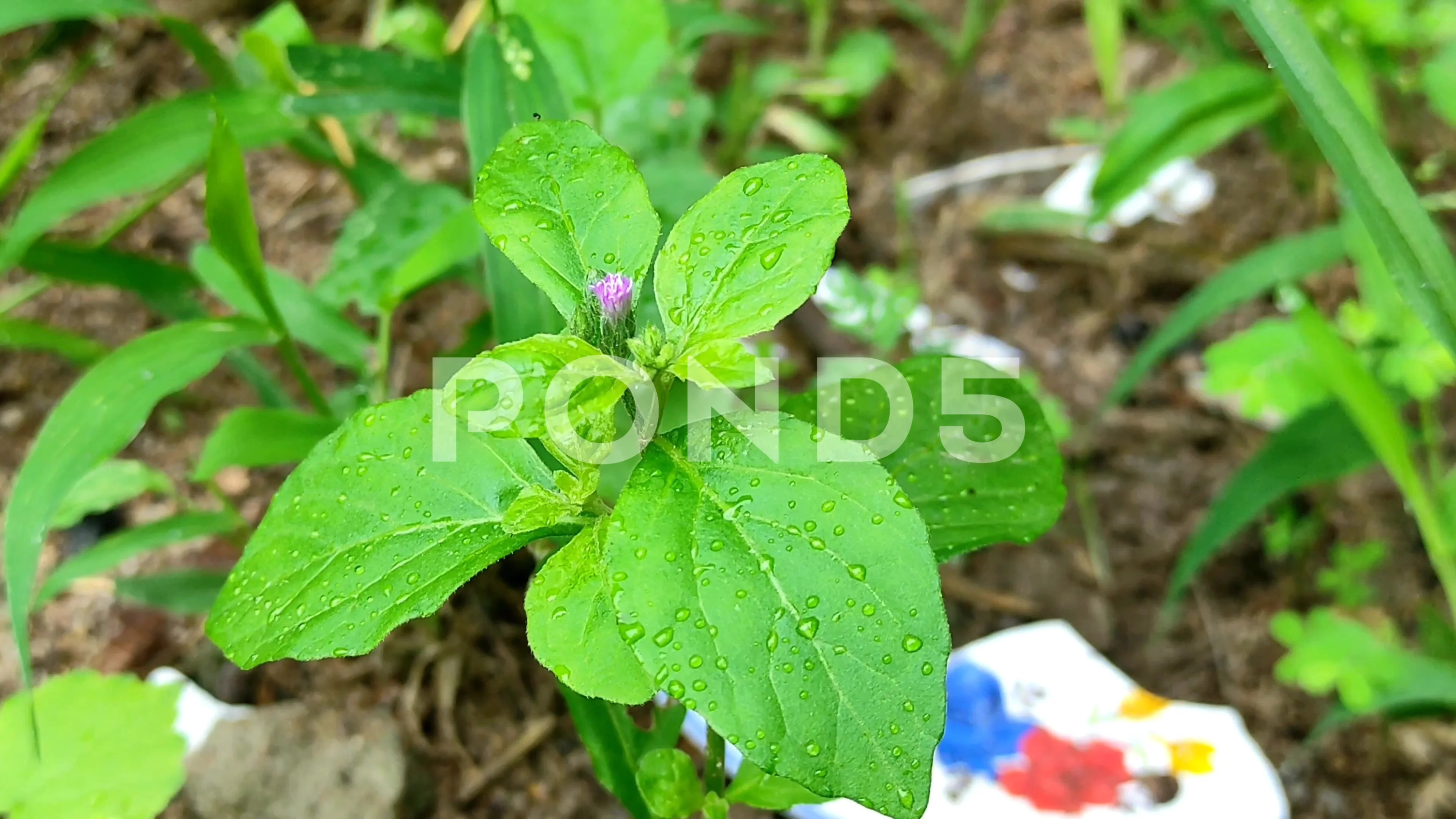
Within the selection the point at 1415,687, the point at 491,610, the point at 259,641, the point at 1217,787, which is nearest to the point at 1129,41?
the point at 1415,687

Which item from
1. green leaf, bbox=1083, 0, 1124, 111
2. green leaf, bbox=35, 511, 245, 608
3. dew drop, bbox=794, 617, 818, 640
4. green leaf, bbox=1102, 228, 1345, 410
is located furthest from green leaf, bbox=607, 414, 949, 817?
green leaf, bbox=1083, 0, 1124, 111

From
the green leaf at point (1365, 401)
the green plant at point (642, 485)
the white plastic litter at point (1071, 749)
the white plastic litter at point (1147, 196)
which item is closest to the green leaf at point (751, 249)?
the green plant at point (642, 485)

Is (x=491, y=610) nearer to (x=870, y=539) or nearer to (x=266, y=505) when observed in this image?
(x=266, y=505)

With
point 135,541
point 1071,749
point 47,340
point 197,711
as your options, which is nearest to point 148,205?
point 47,340

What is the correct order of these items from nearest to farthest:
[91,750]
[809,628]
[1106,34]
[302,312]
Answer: [809,628], [91,750], [302,312], [1106,34]

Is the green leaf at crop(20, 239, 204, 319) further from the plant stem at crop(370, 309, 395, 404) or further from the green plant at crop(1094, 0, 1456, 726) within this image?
the green plant at crop(1094, 0, 1456, 726)

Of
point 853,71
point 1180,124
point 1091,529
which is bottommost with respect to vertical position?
point 1091,529

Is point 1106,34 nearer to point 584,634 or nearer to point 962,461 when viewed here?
point 962,461

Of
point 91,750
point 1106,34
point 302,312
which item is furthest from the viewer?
point 1106,34
